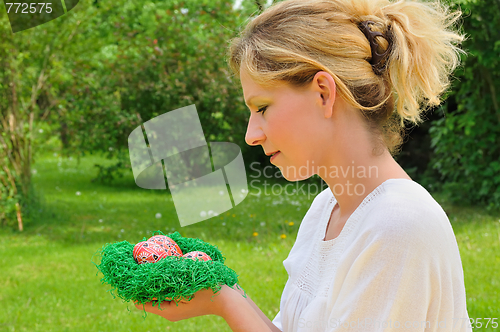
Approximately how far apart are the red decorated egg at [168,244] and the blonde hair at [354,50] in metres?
0.80

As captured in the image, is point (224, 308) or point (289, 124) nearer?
point (289, 124)

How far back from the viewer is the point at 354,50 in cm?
130

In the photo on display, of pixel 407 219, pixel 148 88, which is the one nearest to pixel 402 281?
pixel 407 219

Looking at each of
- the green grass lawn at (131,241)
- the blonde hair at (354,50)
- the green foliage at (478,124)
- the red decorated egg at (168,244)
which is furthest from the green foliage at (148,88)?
the blonde hair at (354,50)

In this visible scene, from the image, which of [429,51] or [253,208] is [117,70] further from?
[429,51]

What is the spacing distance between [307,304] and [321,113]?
57 centimetres

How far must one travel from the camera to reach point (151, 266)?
1425mm

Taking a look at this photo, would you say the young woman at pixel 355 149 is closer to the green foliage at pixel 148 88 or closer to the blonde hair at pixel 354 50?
the blonde hair at pixel 354 50

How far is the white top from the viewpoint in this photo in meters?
1.07

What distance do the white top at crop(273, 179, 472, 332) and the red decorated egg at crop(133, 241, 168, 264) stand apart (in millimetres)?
668

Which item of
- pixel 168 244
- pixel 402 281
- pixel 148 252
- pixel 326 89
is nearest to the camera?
pixel 402 281

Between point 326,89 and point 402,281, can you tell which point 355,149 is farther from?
point 402,281

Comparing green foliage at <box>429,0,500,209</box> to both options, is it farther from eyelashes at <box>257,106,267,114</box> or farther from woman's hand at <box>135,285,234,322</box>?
woman's hand at <box>135,285,234,322</box>

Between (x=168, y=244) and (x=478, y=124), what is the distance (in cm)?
551
